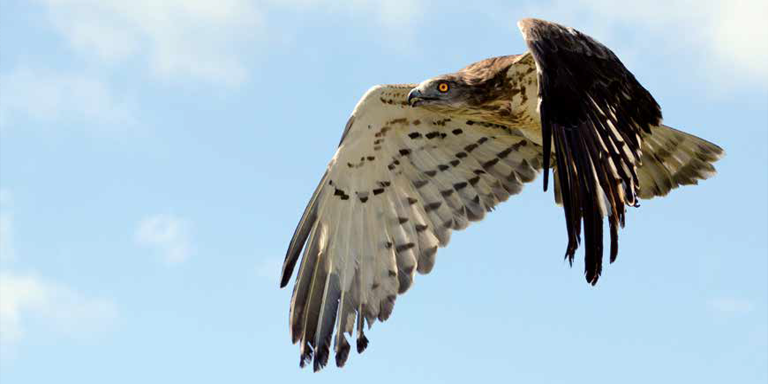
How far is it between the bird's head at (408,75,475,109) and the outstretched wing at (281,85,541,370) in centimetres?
29

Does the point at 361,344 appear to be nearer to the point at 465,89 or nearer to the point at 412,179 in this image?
the point at 412,179

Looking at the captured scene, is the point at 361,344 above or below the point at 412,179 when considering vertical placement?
below

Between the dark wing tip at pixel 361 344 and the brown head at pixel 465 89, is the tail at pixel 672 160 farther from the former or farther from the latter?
the dark wing tip at pixel 361 344

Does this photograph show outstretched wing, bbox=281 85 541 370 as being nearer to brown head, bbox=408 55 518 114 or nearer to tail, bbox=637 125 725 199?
brown head, bbox=408 55 518 114

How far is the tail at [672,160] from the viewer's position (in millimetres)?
10078

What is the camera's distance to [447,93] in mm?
9867

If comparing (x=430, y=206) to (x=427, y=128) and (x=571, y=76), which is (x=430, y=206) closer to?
(x=427, y=128)

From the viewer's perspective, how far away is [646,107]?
892 centimetres

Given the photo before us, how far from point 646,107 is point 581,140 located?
1.05 m

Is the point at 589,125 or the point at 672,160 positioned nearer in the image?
the point at 589,125

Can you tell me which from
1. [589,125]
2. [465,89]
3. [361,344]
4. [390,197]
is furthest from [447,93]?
[361,344]

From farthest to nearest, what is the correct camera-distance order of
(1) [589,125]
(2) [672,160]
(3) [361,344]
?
(2) [672,160] → (3) [361,344] → (1) [589,125]

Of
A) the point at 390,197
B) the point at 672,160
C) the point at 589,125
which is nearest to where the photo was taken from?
the point at 589,125

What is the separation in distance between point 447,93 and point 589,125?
1.90 m
